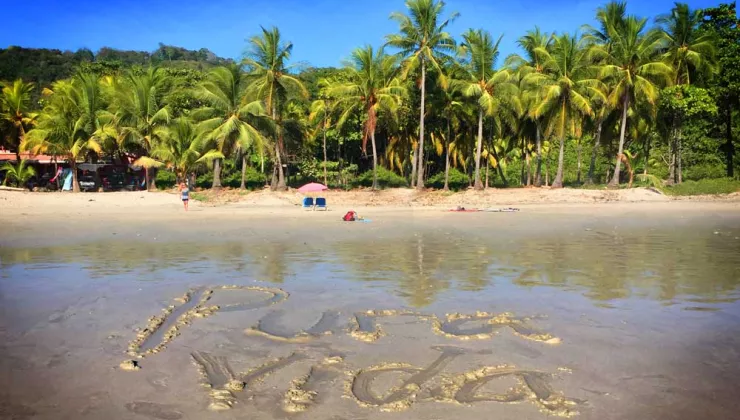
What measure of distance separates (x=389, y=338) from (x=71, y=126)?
112 feet

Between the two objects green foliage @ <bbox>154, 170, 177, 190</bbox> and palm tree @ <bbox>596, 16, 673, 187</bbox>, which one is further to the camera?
green foliage @ <bbox>154, 170, 177, 190</bbox>

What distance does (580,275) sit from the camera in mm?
9742

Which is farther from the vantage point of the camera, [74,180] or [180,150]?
[180,150]

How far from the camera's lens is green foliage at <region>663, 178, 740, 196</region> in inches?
1211

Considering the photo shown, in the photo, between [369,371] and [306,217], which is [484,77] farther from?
[369,371]

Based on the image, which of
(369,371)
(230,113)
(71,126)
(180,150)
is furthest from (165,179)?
(369,371)

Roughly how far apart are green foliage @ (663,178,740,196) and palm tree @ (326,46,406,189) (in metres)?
16.6

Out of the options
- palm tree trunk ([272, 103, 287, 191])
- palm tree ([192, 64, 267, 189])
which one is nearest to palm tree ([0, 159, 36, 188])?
palm tree ([192, 64, 267, 189])

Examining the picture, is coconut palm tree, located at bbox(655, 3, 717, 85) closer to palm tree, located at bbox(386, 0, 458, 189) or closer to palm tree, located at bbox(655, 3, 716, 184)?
palm tree, located at bbox(655, 3, 716, 184)

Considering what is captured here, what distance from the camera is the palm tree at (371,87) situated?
3312cm

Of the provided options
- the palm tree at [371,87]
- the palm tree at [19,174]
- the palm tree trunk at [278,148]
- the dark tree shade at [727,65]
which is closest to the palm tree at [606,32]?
the dark tree shade at [727,65]

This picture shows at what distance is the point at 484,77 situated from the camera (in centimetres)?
3344

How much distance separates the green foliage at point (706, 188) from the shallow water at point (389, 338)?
22.7m

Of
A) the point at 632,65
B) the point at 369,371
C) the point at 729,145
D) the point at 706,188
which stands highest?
the point at 632,65
